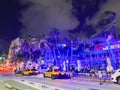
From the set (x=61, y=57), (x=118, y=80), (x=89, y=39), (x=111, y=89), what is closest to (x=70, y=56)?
(x=61, y=57)

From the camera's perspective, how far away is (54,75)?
43062mm

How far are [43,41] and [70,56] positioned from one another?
460 inches

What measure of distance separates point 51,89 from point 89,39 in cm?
4932

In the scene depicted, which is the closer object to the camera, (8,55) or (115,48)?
(115,48)

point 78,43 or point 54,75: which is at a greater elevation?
point 78,43

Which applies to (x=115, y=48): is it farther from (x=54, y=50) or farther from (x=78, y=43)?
(x=54, y=50)

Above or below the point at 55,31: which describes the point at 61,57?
below

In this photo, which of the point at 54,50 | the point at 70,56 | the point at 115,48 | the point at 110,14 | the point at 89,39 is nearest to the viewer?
the point at 110,14

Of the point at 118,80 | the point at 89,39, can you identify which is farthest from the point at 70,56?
the point at 118,80

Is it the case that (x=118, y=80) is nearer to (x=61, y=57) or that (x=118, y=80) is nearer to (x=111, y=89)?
(x=111, y=89)

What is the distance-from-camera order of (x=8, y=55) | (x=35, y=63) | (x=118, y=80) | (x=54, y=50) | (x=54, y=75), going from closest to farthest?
(x=118, y=80) → (x=54, y=75) → (x=54, y=50) → (x=35, y=63) → (x=8, y=55)

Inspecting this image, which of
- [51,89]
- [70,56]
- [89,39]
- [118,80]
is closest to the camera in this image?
[51,89]

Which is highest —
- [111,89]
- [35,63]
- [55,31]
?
[55,31]

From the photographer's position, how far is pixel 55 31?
75812mm
